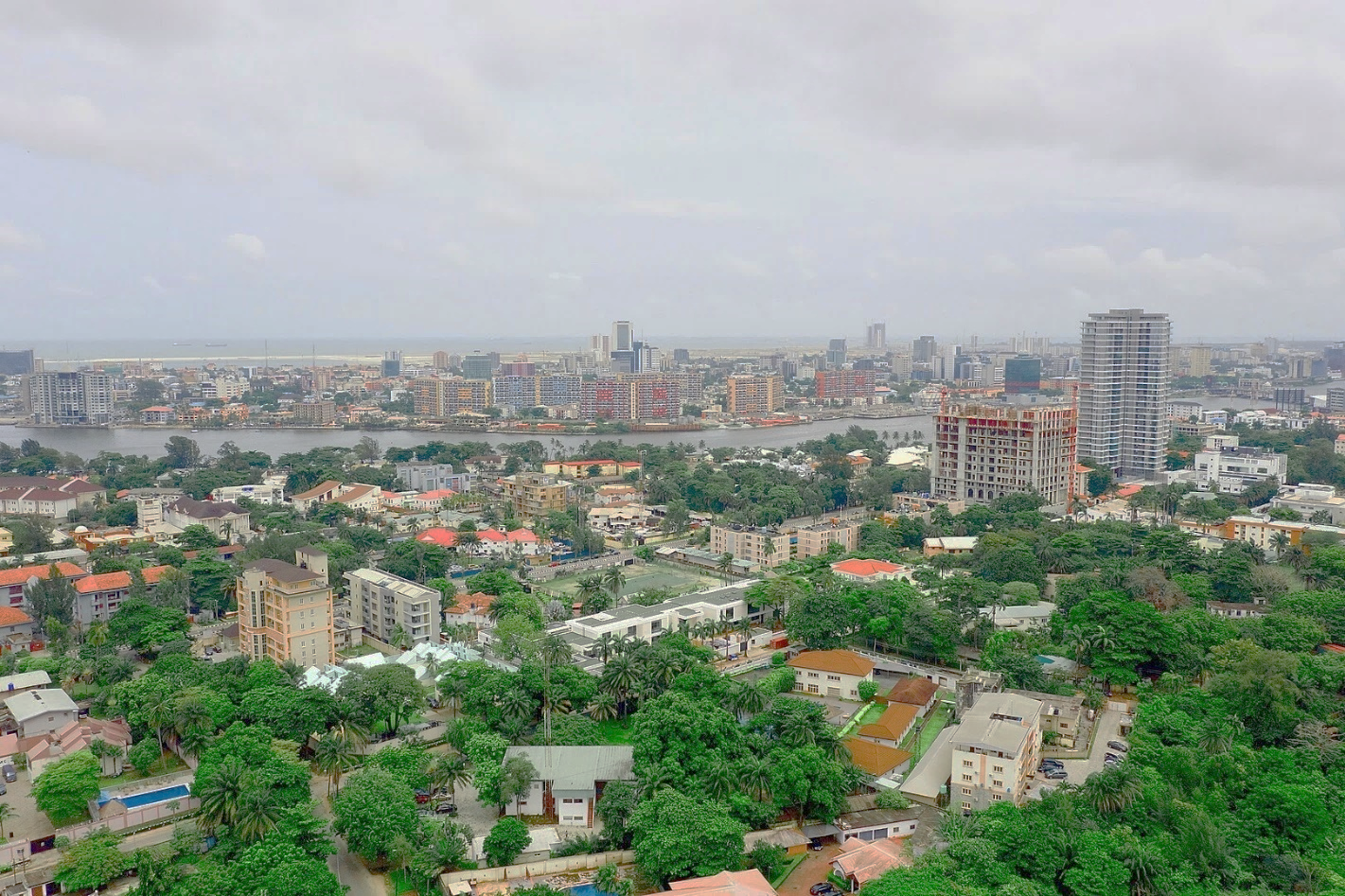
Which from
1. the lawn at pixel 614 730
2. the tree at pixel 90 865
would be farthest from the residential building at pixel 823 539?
the tree at pixel 90 865

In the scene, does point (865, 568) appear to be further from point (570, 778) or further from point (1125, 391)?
point (1125, 391)

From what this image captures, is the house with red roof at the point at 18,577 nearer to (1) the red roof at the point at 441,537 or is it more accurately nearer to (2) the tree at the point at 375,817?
(1) the red roof at the point at 441,537

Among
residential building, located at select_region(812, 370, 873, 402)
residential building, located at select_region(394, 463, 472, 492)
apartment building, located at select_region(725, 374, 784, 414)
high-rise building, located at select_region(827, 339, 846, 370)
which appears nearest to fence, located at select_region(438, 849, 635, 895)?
residential building, located at select_region(394, 463, 472, 492)

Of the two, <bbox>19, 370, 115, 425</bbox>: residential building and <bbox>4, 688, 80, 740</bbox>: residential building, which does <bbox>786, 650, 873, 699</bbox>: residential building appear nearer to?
<bbox>4, 688, 80, 740</bbox>: residential building

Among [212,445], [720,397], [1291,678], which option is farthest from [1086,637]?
[720,397]

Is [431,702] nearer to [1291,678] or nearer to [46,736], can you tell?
[46,736]

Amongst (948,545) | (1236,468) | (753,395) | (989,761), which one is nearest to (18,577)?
(989,761)
